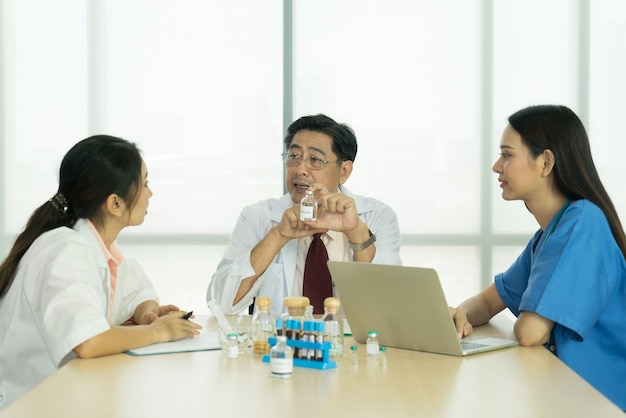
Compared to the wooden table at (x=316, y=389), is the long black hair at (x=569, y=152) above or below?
above

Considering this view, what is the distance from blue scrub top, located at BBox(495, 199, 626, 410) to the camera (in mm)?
2324

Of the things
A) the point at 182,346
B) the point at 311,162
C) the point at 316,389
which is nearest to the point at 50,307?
the point at 182,346

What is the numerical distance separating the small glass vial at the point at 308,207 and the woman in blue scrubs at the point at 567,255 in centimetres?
66

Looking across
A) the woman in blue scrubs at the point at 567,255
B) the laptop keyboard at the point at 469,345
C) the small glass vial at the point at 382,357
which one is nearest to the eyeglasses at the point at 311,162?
the woman in blue scrubs at the point at 567,255

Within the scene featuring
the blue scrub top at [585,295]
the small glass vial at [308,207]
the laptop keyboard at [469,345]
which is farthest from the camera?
the small glass vial at [308,207]

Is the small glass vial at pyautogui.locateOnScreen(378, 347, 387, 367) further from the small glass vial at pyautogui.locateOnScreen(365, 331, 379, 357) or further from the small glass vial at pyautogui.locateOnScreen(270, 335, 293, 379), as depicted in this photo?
the small glass vial at pyautogui.locateOnScreen(270, 335, 293, 379)

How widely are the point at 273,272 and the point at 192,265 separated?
7.25 ft

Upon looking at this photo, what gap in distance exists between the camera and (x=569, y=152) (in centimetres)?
255

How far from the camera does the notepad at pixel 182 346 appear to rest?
83.5 inches

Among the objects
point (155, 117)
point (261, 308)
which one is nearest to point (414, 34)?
point (155, 117)

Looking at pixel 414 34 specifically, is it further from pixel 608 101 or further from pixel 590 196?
pixel 590 196

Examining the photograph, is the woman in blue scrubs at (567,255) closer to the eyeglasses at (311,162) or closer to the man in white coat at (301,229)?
the man in white coat at (301,229)

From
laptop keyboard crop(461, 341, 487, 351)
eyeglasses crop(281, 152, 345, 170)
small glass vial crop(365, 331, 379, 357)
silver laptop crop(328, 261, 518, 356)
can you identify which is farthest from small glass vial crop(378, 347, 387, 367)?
eyeglasses crop(281, 152, 345, 170)

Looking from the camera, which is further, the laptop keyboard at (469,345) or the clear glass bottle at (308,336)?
the laptop keyboard at (469,345)
